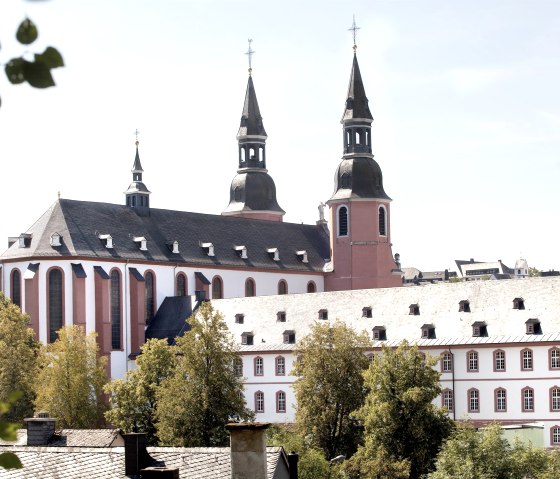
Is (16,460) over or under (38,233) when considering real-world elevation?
under

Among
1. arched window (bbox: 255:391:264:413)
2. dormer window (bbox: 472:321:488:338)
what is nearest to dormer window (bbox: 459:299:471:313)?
dormer window (bbox: 472:321:488:338)

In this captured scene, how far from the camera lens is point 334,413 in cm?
7888

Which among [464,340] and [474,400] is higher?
[464,340]

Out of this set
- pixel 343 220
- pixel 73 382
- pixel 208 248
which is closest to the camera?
pixel 73 382

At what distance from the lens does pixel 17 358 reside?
9344cm

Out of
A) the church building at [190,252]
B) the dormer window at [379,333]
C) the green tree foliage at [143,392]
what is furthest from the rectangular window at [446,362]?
the church building at [190,252]

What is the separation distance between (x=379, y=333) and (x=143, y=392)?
17413 mm

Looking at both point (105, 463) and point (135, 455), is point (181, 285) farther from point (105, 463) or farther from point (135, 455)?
point (105, 463)

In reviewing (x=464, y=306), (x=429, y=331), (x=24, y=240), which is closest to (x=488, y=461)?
(x=464, y=306)

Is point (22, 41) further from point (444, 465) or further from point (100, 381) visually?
point (100, 381)

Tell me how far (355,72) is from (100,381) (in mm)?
45875

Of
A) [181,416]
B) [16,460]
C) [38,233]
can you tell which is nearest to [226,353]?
[181,416]

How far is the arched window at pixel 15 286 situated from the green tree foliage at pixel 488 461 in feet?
168

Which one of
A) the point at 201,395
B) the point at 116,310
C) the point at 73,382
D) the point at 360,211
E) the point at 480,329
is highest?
the point at 360,211
